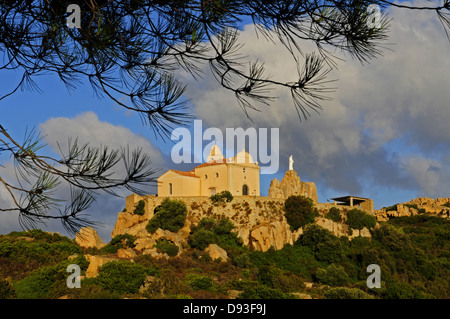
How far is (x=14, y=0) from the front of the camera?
6125 millimetres

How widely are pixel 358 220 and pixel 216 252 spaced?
40.0ft

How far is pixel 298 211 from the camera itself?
30703mm

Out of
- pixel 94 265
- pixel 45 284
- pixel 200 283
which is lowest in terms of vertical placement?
pixel 45 284

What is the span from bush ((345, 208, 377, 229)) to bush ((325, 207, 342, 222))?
827 millimetres

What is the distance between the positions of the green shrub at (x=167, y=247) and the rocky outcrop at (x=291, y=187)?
10226 mm

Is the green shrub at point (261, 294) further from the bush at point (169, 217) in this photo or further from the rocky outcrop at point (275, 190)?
the rocky outcrop at point (275, 190)

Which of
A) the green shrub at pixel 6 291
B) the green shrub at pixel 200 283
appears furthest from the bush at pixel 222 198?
the green shrub at pixel 6 291

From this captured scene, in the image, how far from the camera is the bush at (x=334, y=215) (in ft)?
106

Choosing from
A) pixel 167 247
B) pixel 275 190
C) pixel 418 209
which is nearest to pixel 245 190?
pixel 275 190

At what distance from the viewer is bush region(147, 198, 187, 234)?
28.1 meters

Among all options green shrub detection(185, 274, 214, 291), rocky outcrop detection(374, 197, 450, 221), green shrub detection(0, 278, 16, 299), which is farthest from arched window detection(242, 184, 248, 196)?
green shrub detection(0, 278, 16, 299)

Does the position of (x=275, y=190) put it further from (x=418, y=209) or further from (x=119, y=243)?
(x=418, y=209)

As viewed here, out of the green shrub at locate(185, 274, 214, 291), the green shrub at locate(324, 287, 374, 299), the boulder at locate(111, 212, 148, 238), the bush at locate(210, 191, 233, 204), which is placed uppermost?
the bush at locate(210, 191, 233, 204)

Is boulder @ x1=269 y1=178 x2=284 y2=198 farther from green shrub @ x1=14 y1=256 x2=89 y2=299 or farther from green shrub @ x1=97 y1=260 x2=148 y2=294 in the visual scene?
green shrub @ x1=14 y1=256 x2=89 y2=299
